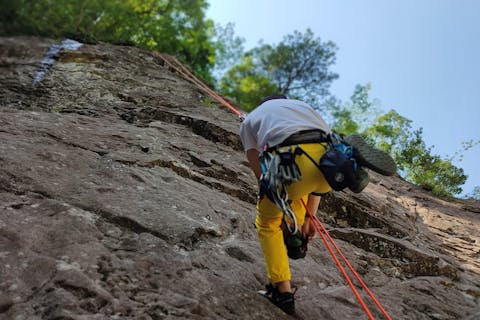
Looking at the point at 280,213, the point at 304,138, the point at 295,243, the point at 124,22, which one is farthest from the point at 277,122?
the point at 124,22

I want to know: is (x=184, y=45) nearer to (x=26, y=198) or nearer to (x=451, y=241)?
(x=451, y=241)

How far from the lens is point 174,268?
323 centimetres

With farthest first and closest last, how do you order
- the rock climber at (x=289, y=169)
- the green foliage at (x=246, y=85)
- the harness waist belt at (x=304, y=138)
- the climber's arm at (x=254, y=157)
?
the green foliage at (x=246, y=85), the climber's arm at (x=254, y=157), the harness waist belt at (x=304, y=138), the rock climber at (x=289, y=169)

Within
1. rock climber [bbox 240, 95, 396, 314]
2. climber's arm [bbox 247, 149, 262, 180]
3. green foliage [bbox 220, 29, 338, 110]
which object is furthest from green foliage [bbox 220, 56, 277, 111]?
rock climber [bbox 240, 95, 396, 314]

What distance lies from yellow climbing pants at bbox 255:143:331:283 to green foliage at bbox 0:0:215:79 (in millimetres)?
8328

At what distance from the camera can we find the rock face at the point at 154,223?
2.85 m

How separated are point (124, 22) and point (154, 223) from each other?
442 inches

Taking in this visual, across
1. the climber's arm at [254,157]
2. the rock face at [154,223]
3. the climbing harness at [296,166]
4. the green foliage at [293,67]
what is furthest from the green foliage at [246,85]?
the climbing harness at [296,166]

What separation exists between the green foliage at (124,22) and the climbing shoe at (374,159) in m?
8.67

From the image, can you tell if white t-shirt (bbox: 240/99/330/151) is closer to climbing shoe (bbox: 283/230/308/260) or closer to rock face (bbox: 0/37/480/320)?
climbing shoe (bbox: 283/230/308/260)

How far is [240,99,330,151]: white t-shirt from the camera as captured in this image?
3139 millimetres

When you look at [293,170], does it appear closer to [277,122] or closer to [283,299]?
[277,122]

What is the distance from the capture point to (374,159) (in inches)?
116

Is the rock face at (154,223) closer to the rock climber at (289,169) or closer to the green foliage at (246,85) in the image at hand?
the rock climber at (289,169)
